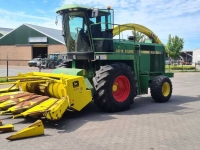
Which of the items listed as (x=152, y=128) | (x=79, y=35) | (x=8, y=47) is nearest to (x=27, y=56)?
(x=8, y=47)

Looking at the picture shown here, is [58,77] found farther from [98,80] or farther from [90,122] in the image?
[90,122]

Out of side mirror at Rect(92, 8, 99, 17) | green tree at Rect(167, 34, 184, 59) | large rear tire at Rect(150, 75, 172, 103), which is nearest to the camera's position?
side mirror at Rect(92, 8, 99, 17)

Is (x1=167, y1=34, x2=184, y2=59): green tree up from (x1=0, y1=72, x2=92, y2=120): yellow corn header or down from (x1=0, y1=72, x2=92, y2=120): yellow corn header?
up

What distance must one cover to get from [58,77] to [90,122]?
161 centimetres

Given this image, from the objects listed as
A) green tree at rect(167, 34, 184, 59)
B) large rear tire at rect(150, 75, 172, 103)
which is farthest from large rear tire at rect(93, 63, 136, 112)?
green tree at rect(167, 34, 184, 59)

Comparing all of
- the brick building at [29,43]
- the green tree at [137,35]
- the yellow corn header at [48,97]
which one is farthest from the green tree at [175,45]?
the yellow corn header at [48,97]

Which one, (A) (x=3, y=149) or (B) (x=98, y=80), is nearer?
(A) (x=3, y=149)

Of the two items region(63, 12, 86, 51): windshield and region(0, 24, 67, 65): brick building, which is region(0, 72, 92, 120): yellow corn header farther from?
region(0, 24, 67, 65): brick building

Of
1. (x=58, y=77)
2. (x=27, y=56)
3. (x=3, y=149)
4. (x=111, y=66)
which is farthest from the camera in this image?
(x=27, y=56)

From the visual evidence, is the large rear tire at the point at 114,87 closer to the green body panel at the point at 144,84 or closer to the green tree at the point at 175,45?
the green body panel at the point at 144,84

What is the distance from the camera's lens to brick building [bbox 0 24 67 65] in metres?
42.2

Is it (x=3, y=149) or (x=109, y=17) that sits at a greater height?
(x=109, y=17)

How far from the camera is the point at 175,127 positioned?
6258mm

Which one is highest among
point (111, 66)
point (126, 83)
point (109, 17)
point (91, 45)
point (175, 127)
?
point (109, 17)
